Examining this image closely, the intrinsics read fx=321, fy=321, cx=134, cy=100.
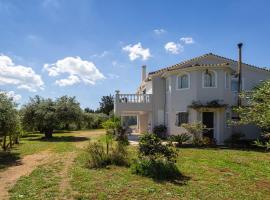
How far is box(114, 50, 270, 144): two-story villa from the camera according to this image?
78.7 ft

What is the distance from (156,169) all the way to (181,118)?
1438cm

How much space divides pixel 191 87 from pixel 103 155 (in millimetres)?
12580

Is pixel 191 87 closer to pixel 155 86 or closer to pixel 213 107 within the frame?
pixel 213 107

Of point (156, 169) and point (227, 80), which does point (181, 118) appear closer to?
point (227, 80)

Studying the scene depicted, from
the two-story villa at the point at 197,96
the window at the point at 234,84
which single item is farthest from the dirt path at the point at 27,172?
the window at the point at 234,84

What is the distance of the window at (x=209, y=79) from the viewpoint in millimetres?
24109

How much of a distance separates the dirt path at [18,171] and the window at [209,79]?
42.9ft

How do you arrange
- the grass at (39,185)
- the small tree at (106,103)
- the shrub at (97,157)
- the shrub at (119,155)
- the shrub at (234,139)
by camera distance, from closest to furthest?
the grass at (39,185) < the shrub at (97,157) < the shrub at (119,155) < the shrub at (234,139) < the small tree at (106,103)

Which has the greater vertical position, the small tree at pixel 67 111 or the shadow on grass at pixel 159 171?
the small tree at pixel 67 111

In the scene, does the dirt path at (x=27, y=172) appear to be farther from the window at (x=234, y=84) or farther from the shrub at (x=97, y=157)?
the window at (x=234, y=84)

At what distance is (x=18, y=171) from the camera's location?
488 inches

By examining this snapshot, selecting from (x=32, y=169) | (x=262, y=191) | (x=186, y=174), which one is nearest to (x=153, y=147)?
(x=186, y=174)

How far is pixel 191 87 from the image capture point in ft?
79.7

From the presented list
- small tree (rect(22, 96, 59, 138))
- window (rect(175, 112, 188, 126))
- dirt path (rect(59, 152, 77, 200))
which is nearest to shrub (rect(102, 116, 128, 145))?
dirt path (rect(59, 152, 77, 200))
